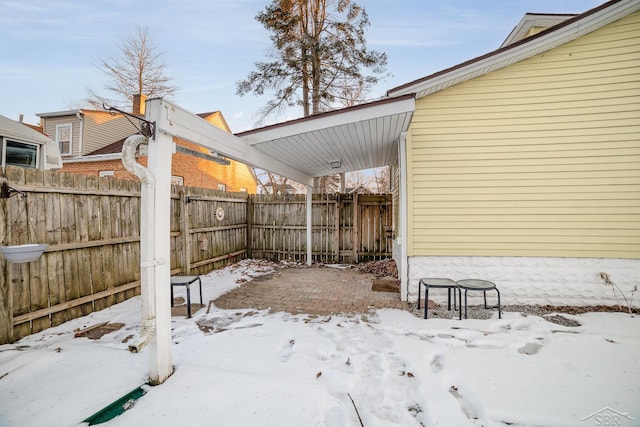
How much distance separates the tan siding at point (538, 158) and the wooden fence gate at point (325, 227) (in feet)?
12.4

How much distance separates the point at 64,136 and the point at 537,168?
17.3 meters

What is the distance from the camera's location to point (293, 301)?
5.03 m

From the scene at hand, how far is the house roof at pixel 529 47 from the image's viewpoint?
13.9 ft

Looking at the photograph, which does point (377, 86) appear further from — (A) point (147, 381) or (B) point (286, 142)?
(A) point (147, 381)

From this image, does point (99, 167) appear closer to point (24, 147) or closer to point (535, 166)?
point (24, 147)

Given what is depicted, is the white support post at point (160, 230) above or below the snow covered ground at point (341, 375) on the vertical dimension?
above

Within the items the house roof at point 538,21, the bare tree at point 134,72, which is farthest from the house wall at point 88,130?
the house roof at point 538,21

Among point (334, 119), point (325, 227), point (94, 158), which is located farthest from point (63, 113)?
point (334, 119)

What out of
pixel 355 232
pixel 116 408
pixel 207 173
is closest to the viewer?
pixel 116 408

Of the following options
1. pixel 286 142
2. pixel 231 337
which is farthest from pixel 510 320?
pixel 286 142

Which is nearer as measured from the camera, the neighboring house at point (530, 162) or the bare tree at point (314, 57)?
the neighboring house at point (530, 162)

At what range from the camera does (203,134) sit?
2928mm

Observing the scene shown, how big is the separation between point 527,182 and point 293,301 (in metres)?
4.49

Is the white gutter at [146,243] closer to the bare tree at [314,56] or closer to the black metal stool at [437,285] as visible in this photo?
the black metal stool at [437,285]
